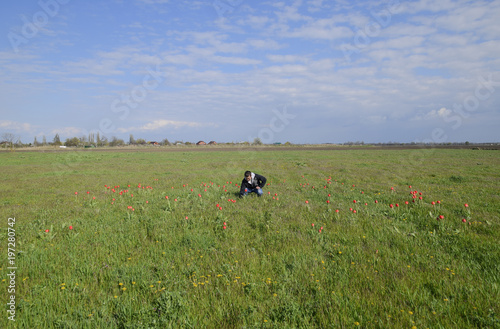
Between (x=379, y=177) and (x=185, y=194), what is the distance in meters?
13.4

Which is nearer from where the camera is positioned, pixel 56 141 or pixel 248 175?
pixel 248 175

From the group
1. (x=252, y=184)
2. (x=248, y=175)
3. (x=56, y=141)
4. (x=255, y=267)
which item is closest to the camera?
(x=255, y=267)

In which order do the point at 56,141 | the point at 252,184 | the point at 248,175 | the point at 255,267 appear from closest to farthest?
the point at 255,267 < the point at 248,175 < the point at 252,184 < the point at 56,141

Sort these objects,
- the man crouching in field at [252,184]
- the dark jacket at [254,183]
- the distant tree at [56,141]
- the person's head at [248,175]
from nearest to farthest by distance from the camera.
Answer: the person's head at [248,175], the man crouching in field at [252,184], the dark jacket at [254,183], the distant tree at [56,141]

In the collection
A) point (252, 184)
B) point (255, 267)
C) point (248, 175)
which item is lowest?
point (255, 267)

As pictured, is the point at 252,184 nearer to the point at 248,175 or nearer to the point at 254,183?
the point at 254,183

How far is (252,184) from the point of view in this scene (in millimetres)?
11586

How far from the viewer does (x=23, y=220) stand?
8.67m

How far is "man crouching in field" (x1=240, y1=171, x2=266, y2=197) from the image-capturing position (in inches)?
450

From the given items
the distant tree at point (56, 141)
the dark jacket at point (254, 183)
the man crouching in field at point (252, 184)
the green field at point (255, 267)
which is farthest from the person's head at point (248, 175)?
the distant tree at point (56, 141)

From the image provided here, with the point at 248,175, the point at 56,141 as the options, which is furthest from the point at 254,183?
the point at 56,141

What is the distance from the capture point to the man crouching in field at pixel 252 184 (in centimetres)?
1143

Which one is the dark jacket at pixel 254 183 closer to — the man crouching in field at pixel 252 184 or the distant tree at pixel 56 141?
the man crouching in field at pixel 252 184

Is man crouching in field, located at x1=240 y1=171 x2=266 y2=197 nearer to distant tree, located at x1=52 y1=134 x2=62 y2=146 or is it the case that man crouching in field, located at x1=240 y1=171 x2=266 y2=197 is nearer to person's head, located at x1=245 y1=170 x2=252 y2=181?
person's head, located at x1=245 y1=170 x2=252 y2=181
